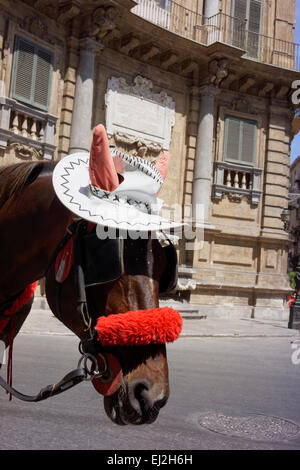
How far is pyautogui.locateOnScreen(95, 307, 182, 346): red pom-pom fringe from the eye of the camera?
1693 mm

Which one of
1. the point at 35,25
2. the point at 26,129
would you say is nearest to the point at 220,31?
the point at 35,25

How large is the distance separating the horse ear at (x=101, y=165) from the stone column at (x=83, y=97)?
12143 mm

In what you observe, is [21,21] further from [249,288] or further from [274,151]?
[249,288]

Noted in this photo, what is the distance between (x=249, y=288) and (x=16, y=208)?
602 inches

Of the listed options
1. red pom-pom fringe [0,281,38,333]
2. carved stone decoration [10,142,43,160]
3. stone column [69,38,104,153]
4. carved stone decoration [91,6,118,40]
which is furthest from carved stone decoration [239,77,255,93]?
red pom-pom fringe [0,281,38,333]

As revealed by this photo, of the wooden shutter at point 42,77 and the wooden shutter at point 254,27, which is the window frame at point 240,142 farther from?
the wooden shutter at point 42,77

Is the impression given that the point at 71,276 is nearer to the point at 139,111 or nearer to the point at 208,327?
the point at 208,327

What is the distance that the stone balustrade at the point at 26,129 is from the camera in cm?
1217

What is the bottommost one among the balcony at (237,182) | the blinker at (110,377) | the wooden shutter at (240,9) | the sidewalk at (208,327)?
the sidewalk at (208,327)

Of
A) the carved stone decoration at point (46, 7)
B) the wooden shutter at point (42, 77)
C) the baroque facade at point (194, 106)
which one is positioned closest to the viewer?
the carved stone decoration at point (46, 7)

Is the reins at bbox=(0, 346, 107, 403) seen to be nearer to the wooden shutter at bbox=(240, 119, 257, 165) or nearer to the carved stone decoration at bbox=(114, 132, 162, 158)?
the carved stone decoration at bbox=(114, 132, 162, 158)

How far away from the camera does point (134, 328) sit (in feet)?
5.56

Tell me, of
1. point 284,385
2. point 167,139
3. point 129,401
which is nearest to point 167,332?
point 129,401

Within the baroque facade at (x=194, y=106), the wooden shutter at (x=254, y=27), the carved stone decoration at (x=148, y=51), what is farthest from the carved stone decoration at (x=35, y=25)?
the wooden shutter at (x=254, y=27)
